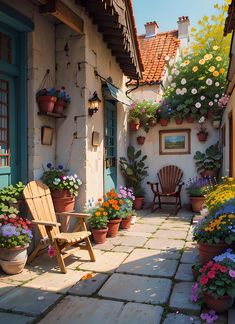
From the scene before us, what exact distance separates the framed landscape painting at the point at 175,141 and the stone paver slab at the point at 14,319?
230 inches

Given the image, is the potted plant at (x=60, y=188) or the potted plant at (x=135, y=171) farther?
the potted plant at (x=135, y=171)

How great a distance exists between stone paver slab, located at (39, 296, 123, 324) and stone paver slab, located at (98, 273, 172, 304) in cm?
17

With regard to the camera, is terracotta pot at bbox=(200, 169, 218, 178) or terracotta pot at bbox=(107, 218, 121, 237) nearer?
terracotta pot at bbox=(107, 218, 121, 237)

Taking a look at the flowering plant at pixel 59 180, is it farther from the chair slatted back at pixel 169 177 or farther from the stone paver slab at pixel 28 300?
the chair slatted back at pixel 169 177

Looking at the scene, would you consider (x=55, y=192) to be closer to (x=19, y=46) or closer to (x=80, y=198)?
(x=80, y=198)

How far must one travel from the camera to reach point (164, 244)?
4562mm

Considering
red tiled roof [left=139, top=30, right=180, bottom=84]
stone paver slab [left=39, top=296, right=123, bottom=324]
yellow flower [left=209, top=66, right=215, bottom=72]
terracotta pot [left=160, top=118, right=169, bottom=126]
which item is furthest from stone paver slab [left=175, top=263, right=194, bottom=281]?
red tiled roof [left=139, top=30, right=180, bottom=84]

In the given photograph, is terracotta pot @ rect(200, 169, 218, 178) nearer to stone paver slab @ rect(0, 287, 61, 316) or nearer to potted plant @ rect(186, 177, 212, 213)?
potted plant @ rect(186, 177, 212, 213)

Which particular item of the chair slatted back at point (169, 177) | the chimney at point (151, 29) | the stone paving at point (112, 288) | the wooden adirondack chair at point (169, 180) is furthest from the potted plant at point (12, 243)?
the chimney at point (151, 29)

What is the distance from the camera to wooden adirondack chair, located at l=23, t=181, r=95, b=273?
351 centimetres

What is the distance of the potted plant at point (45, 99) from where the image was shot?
165 inches

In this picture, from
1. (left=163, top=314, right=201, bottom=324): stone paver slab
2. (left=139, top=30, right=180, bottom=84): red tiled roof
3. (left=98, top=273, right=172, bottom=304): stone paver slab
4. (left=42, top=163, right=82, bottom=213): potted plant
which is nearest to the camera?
(left=163, top=314, right=201, bottom=324): stone paver slab

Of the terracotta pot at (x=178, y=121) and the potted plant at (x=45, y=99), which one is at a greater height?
the terracotta pot at (x=178, y=121)

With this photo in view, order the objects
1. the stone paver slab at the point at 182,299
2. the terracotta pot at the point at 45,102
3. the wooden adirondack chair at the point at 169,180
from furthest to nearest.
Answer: the wooden adirondack chair at the point at 169,180 → the terracotta pot at the point at 45,102 → the stone paver slab at the point at 182,299
